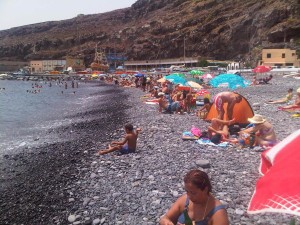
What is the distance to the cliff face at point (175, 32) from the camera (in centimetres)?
7506

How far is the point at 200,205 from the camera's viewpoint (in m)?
3.91

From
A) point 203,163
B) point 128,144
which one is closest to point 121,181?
point 203,163

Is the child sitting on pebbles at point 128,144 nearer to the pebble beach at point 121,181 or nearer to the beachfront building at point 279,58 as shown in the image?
the pebble beach at point 121,181

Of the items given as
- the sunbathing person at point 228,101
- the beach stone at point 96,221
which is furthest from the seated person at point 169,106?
the beach stone at point 96,221

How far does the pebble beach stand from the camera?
20.0 feet

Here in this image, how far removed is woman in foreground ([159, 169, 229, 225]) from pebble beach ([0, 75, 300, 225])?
62.8 inches

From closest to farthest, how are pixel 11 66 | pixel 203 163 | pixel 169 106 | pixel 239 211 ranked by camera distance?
pixel 239 211, pixel 203 163, pixel 169 106, pixel 11 66

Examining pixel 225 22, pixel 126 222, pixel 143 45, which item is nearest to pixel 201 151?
pixel 126 222

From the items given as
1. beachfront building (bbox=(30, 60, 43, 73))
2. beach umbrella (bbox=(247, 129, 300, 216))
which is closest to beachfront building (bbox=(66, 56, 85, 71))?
beachfront building (bbox=(30, 60, 43, 73))

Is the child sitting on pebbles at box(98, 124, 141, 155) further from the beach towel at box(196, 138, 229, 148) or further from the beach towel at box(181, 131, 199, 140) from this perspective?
the beach towel at box(196, 138, 229, 148)

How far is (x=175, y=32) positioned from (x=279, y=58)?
183 ft

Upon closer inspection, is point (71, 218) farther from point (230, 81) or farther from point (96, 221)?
point (230, 81)

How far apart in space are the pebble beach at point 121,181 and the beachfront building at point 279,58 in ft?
161

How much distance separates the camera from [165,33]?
11519 cm
